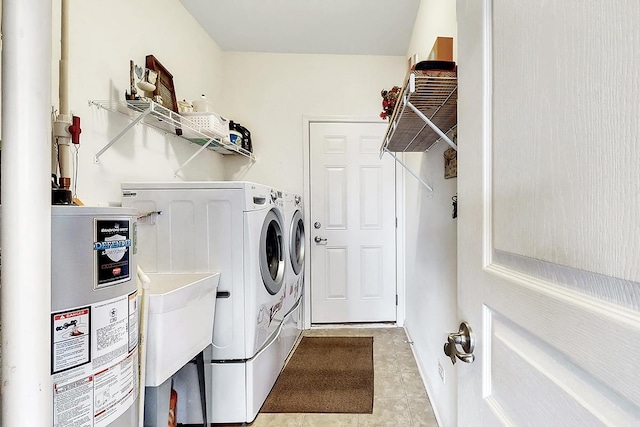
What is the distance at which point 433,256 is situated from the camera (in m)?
1.76

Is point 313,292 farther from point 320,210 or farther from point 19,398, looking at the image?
point 19,398

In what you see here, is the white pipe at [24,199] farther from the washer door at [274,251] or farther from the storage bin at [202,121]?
the storage bin at [202,121]

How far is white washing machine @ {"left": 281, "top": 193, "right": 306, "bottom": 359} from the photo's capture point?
7.13ft

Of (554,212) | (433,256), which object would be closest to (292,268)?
(433,256)

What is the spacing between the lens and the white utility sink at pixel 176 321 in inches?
43.4

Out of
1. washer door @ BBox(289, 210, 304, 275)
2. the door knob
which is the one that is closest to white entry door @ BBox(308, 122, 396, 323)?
washer door @ BBox(289, 210, 304, 275)

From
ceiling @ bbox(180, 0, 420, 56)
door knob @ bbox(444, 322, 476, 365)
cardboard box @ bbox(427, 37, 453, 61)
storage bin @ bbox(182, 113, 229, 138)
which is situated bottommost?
door knob @ bbox(444, 322, 476, 365)

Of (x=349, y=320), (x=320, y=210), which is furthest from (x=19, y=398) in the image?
(x=349, y=320)

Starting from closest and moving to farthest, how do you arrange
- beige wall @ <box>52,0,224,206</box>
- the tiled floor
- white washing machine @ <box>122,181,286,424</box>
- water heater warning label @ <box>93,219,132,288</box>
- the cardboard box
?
water heater warning label @ <box>93,219,132,288</box>, the cardboard box, beige wall @ <box>52,0,224,206</box>, white washing machine @ <box>122,181,286,424</box>, the tiled floor

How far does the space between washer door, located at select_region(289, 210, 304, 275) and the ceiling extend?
5.11 ft

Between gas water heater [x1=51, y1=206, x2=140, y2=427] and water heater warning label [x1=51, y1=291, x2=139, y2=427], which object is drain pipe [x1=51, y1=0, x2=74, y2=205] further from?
water heater warning label [x1=51, y1=291, x2=139, y2=427]

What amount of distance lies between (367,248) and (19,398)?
2706 mm

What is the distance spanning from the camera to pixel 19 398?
453mm

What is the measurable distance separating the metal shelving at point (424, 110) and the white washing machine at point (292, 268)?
893mm
